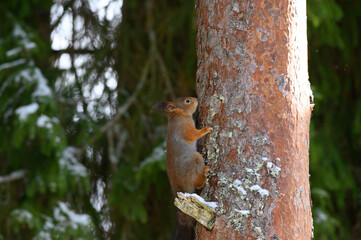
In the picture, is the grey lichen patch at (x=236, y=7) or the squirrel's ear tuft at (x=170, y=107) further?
the squirrel's ear tuft at (x=170, y=107)

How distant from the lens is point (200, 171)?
260cm

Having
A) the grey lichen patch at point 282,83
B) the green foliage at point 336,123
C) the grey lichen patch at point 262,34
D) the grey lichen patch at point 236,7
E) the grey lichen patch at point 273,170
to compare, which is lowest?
the green foliage at point 336,123

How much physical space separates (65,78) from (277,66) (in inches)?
137

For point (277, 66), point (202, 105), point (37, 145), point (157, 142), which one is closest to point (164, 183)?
point (157, 142)

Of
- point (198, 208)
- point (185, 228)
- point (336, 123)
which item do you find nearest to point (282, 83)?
point (198, 208)

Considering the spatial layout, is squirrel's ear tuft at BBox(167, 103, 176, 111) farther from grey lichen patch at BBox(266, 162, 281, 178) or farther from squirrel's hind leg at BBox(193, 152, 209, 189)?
grey lichen patch at BBox(266, 162, 281, 178)

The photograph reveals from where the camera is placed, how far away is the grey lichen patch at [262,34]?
2434mm

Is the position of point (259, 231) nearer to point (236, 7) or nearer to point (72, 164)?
point (236, 7)

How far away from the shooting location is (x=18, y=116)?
4398 millimetres

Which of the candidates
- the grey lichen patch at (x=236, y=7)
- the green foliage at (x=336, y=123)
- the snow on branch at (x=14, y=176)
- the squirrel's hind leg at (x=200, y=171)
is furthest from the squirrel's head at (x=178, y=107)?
the snow on branch at (x=14, y=176)

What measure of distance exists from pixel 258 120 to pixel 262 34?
453mm

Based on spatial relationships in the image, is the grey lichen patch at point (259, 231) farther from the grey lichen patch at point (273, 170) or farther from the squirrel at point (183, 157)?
the squirrel at point (183, 157)

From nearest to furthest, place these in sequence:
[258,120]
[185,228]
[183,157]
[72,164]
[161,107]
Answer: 1. [258,120]
2. [185,228]
3. [183,157]
4. [161,107]
5. [72,164]

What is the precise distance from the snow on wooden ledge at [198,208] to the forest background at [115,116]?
93.5 inches
